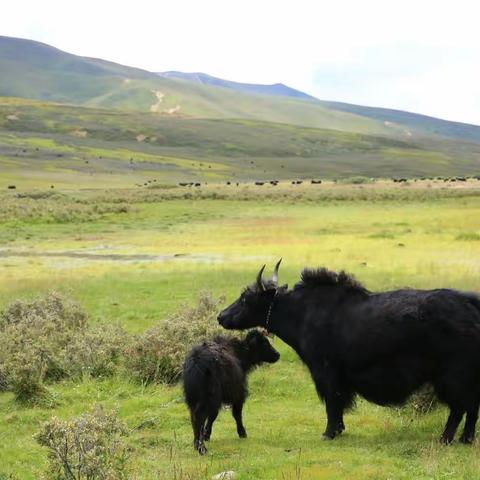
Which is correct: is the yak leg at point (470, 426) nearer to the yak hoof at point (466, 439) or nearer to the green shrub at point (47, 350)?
the yak hoof at point (466, 439)

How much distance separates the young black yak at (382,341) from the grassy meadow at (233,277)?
0.65m

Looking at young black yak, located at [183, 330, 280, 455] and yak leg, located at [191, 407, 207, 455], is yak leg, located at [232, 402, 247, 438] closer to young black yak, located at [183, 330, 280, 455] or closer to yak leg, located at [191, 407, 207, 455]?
young black yak, located at [183, 330, 280, 455]

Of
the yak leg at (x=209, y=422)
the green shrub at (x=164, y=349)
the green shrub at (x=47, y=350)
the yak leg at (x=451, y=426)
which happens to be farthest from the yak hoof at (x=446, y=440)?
the green shrub at (x=47, y=350)

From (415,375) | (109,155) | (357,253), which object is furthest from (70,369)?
(109,155)

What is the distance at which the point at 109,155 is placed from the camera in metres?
151

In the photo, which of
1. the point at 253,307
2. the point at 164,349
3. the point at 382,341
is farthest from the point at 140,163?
the point at 382,341

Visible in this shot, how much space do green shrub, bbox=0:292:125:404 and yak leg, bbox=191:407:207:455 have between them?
4.63m

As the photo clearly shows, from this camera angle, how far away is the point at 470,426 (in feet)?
30.8

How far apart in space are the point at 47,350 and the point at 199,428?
643 cm

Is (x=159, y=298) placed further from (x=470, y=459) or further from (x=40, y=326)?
(x=470, y=459)

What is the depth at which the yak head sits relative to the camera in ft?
37.1

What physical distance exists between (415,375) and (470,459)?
1.31 metres

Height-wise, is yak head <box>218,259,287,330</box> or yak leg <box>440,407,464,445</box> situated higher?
yak head <box>218,259,287,330</box>

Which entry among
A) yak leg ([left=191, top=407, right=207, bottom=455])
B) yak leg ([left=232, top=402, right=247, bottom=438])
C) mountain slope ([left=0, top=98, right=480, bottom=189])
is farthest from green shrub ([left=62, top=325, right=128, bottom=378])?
mountain slope ([left=0, top=98, right=480, bottom=189])
